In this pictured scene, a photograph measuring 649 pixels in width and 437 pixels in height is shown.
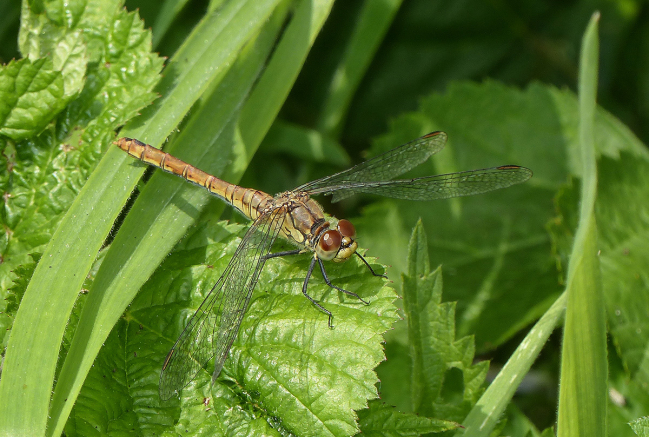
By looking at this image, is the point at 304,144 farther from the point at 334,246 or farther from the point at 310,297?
the point at 310,297

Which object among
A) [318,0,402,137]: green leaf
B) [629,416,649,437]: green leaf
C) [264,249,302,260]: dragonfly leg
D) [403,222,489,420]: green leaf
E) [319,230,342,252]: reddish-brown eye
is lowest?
[629,416,649,437]: green leaf

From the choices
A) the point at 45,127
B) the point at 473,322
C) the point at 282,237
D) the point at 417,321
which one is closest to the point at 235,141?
the point at 282,237

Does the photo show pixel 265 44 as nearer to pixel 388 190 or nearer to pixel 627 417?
pixel 388 190

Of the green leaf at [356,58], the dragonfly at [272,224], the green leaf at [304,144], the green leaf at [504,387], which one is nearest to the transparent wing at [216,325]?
the dragonfly at [272,224]

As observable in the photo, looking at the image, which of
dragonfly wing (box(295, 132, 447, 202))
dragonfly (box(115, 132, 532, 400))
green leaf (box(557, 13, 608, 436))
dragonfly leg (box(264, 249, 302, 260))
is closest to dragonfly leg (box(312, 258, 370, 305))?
dragonfly (box(115, 132, 532, 400))

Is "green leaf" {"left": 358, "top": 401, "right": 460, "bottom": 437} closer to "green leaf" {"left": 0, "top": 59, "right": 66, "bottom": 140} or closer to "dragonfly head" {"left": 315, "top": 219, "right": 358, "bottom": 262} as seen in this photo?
"dragonfly head" {"left": 315, "top": 219, "right": 358, "bottom": 262}

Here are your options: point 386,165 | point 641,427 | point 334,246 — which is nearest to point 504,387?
point 641,427
